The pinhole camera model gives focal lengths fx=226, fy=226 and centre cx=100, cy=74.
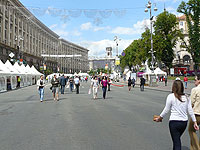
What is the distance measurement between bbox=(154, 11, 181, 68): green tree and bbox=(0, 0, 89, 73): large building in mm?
29860

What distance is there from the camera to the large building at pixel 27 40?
49.7 metres

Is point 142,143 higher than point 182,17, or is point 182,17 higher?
point 182,17

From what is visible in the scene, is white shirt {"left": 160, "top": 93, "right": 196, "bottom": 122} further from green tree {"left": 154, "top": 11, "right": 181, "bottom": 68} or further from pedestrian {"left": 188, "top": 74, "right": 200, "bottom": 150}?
green tree {"left": 154, "top": 11, "right": 181, "bottom": 68}

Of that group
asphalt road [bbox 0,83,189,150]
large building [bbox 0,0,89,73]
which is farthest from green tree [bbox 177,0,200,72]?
asphalt road [bbox 0,83,189,150]

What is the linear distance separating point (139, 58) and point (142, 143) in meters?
66.0

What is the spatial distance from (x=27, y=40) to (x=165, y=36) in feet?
130

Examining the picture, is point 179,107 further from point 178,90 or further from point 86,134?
point 86,134

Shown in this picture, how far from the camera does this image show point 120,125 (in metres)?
7.68

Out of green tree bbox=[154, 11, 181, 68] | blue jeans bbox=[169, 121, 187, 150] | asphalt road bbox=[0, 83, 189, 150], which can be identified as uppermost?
green tree bbox=[154, 11, 181, 68]

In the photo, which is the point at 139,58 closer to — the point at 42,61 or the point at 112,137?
the point at 42,61

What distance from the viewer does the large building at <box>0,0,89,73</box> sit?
49719 mm

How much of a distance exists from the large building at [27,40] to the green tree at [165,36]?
29.9 meters

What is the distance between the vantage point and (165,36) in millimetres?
54188

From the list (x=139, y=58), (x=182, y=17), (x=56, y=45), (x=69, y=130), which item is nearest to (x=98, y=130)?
(x=69, y=130)
